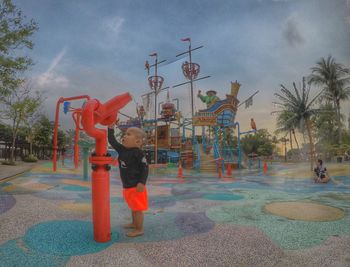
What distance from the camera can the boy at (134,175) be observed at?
2.81 meters

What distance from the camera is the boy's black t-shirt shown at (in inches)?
113

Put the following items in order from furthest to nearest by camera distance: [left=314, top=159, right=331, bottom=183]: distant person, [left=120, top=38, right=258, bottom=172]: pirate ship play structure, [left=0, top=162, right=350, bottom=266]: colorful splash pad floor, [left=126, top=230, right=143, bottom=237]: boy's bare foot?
[left=120, top=38, right=258, bottom=172]: pirate ship play structure < [left=314, top=159, right=331, bottom=183]: distant person < [left=126, top=230, right=143, bottom=237]: boy's bare foot < [left=0, top=162, right=350, bottom=266]: colorful splash pad floor

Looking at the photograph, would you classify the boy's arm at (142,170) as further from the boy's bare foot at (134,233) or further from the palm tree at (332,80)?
the palm tree at (332,80)

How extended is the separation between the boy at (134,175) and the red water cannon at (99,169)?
31 centimetres

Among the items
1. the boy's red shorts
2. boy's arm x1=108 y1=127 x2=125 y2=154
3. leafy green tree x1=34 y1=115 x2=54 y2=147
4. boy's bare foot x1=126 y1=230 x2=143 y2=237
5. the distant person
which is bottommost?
the distant person

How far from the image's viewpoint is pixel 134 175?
114 inches

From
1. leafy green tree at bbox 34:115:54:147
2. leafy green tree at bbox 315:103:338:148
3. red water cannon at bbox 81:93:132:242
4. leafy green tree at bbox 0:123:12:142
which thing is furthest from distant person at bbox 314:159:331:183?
leafy green tree at bbox 315:103:338:148

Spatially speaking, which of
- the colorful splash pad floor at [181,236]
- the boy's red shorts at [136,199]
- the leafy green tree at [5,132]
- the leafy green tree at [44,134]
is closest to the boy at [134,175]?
the boy's red shorts at [136,199]

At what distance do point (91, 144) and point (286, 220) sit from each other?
20.1ft

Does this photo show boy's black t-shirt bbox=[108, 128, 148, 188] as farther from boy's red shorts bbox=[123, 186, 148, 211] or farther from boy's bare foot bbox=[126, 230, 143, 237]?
boy's bare foot bbox=[126, 230, 143, 237]

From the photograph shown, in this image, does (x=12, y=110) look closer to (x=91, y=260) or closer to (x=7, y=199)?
(x=7, y=199)

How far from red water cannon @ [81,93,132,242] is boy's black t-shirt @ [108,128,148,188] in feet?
0.96

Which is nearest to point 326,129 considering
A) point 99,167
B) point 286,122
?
point 286,122

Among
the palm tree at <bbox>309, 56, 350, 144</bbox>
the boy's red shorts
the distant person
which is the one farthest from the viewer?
the palm tree at <bbox>309, 56, 350, 144</bbox>
